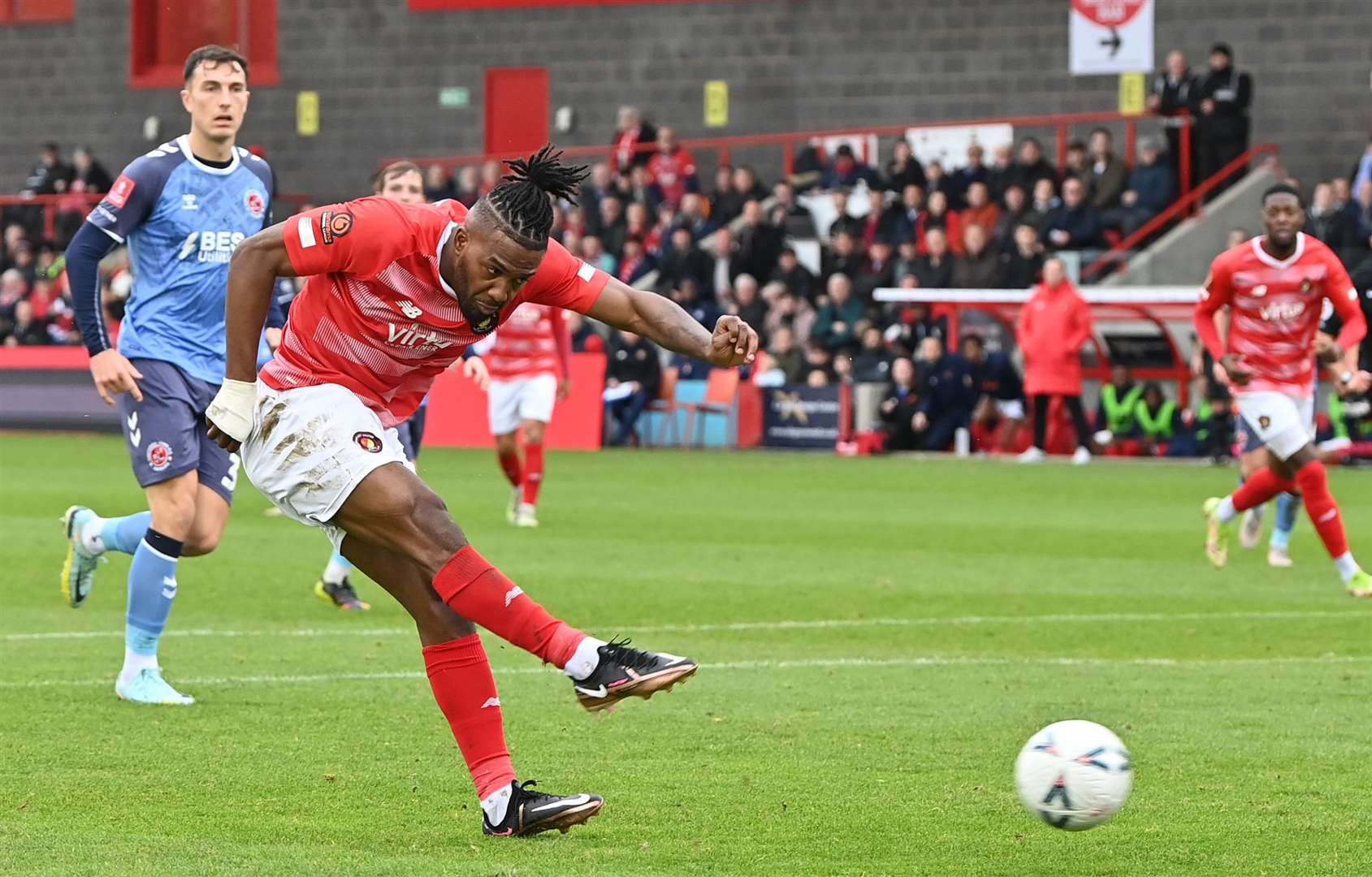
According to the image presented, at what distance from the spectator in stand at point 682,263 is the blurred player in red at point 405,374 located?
71.8 ft

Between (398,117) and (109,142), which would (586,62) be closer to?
(398,117)

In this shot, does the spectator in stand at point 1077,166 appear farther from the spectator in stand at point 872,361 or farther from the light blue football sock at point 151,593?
the light blue football sock at point 151,593

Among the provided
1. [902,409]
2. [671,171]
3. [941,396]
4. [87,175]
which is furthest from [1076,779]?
[87,175]

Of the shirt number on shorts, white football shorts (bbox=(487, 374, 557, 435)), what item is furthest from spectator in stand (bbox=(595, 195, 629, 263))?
the shirt number on shorts

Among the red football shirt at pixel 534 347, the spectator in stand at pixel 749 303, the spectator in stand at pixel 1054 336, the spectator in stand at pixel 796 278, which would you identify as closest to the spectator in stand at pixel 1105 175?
the spectator in stand at pixel 1054 336

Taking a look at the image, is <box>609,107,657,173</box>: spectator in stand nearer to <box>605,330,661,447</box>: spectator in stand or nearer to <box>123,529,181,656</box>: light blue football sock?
<box>605,330,661,447</box>: spectator in stand

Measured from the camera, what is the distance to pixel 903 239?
2720 centimetres

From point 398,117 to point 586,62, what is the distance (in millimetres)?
3748

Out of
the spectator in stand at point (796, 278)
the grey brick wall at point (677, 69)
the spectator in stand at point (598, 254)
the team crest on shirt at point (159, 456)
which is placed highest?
the grey brick wall at point (677, 69)

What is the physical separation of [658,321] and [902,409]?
1921 centimetres

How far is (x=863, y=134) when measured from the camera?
30.5 metres

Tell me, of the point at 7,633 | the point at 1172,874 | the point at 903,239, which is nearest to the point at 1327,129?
the point at 903,239

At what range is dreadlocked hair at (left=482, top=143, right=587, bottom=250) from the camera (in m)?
5.73

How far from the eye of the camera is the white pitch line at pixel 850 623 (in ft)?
34.1
